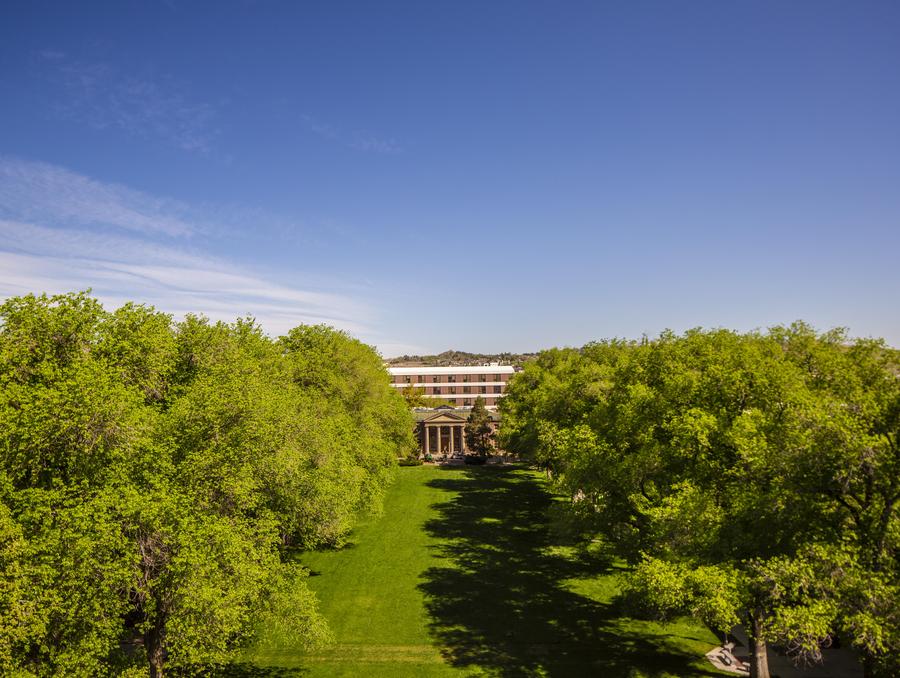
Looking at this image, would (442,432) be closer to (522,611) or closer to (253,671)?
(522,611)

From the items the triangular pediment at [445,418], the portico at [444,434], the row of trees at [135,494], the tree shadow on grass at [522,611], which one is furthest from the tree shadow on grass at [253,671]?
the triangular pediment at [445,418]

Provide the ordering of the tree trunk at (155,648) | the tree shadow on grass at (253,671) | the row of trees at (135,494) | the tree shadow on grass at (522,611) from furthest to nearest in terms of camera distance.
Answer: the tree shadow on grass at (522,611)
the tree shadow on grass at (253,671)
the tree trunk at (155,648)
the row of trees at (135,494)

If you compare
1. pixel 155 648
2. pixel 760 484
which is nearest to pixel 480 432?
pixel 760 484

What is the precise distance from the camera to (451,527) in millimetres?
51344

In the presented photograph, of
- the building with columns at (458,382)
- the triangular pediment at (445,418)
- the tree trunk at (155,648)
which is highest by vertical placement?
the building with columns at (458,382)

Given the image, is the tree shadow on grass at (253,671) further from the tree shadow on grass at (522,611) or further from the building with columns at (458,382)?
the building with columns at (458,382)

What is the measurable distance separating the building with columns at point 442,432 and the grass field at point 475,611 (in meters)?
48.1

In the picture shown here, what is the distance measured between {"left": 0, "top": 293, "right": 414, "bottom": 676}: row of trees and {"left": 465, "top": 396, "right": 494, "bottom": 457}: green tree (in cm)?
6178

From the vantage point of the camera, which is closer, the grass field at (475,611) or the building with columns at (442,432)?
the grass field at (475,611)

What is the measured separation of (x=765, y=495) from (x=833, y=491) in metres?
2.19

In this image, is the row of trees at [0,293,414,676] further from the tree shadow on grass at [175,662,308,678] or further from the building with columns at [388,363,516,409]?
the building with columns at [388,363,516,409]

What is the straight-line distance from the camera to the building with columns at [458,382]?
144000 mm

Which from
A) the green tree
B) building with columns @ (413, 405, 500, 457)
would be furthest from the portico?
the green tree

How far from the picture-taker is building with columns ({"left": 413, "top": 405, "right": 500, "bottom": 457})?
10312 cm
